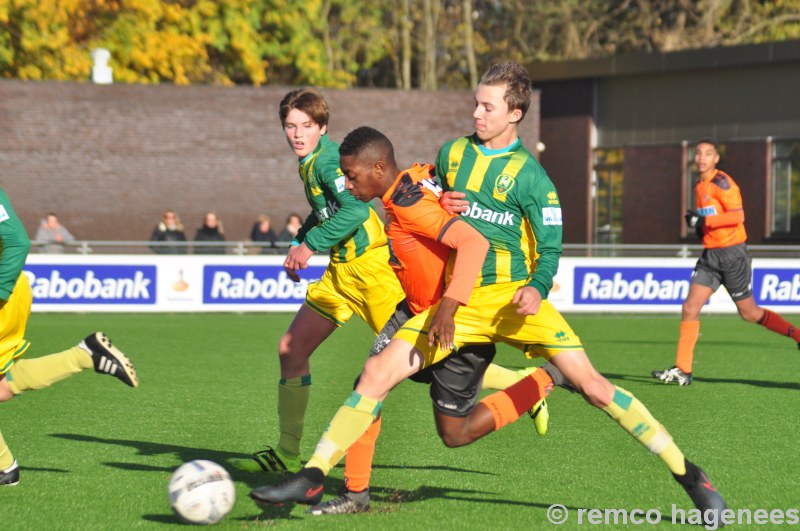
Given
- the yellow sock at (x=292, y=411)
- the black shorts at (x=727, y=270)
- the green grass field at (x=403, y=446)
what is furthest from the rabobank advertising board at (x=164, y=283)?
the yellow sock at (x=292, y=411)

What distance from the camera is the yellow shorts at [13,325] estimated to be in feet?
21.7

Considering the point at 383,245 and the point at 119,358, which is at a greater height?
the point at 383,245

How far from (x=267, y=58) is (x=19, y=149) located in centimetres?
1000

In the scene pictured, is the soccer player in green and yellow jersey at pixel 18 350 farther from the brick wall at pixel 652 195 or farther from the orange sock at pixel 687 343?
the brick wall at pixel 652 195

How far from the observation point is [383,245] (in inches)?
279

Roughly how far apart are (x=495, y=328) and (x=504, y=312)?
8cm

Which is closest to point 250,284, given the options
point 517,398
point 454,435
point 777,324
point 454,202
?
point 777,324

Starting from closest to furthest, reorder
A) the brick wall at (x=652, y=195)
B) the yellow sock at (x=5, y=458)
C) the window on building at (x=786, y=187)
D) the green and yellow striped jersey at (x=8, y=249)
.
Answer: the green and yellow striped jersey at (x=8, y=249)
the yellow sock at (x=5, y=458)
the window on building at (x=786, y=187)
the brick wall at (x=652, y=195)

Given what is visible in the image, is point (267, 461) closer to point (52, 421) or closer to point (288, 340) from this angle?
point (288, 340)

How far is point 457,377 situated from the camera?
5.84 m

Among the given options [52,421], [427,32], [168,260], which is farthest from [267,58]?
[52,421]

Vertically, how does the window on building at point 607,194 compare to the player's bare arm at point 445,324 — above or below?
above

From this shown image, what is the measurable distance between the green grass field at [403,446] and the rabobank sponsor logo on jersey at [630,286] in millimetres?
6667

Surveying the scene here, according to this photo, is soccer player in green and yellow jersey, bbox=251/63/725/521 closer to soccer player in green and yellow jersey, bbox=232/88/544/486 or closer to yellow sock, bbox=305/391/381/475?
yellow sock, bbox=305/391/381/475
